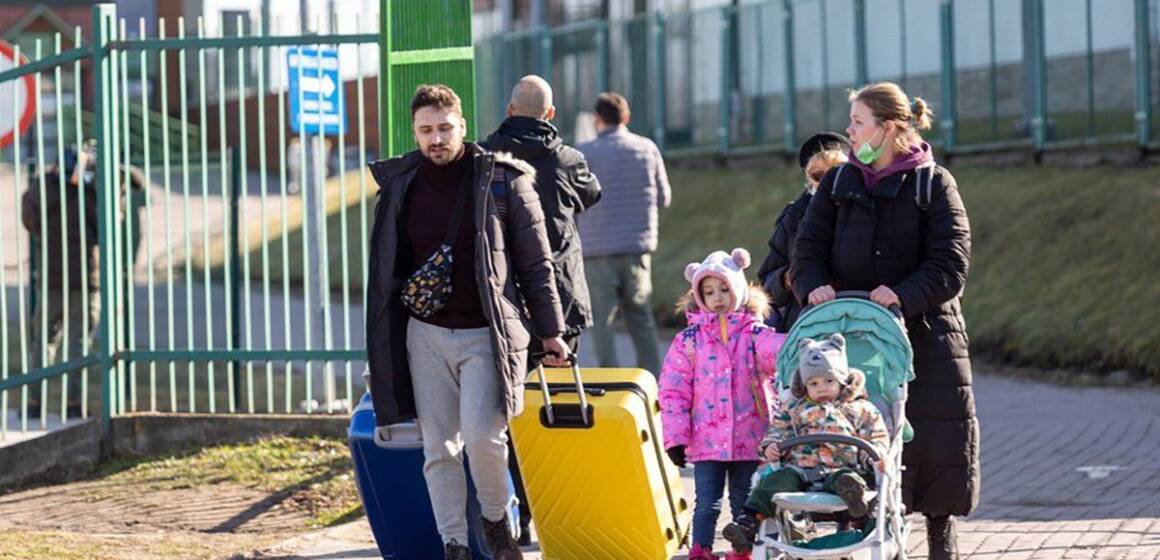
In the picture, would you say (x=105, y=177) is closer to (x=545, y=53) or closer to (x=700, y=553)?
(x=700, y=553)

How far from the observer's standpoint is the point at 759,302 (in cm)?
796

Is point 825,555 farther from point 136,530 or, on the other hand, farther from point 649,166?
point 649,166

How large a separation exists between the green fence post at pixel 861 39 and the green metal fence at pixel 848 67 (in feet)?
0.06

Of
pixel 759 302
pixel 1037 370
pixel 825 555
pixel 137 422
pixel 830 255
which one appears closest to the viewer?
pixel 825 555

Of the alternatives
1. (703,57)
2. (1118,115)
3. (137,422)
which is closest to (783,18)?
(703,57)

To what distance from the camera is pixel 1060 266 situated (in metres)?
16.0

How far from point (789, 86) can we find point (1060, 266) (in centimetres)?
841

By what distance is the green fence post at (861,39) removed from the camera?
22359 mm

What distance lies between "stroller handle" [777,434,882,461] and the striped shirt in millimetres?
5316

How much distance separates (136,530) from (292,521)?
71 cm

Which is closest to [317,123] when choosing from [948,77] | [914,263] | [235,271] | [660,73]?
[235,271]

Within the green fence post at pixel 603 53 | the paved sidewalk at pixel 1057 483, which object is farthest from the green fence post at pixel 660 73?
the paved sidewalk at pixel 1057 483

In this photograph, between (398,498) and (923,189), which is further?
(398,498)

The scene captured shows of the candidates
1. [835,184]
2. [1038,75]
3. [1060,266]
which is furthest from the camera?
[1038,75]
